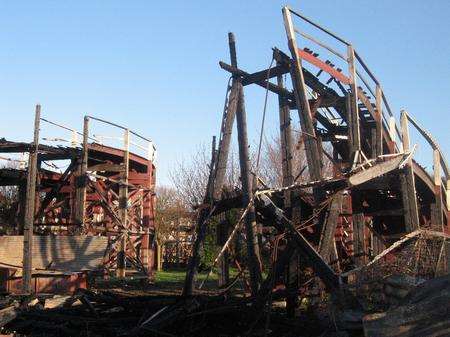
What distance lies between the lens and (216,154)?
1059 cm

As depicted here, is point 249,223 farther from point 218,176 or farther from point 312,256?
point 312,256

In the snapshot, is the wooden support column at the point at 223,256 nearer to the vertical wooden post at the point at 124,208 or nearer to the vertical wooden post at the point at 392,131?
the vertical wooden post at the point at 392,131

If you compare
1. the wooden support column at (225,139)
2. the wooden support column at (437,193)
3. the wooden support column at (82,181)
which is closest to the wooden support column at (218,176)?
the wooden support column at (225,139)

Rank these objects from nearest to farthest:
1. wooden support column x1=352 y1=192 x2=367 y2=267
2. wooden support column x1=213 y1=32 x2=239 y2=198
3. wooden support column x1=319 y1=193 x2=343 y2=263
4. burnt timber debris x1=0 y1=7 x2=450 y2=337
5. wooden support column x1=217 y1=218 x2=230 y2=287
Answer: burnt timber debris x1=0 y1=7 x2=450 y2=337 → wooden support column x1=319 y1=193 x2=343 y2=263 → wooden support column x1=213 y1=32 x2=239 y2=198 → wooden support column x1=217 y1=218 x2=230 y2=287 → wooden support column x1=352 y1=192 x2=367 y2=267

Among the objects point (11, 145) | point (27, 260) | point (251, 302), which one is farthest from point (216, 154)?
point (11, 145)

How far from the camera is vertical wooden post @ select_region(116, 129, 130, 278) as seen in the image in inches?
813

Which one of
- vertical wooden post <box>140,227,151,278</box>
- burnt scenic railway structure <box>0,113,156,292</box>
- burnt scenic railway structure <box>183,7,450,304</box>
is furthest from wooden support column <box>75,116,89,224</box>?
burnt scenic railway structure <box>183,7,450,304</box>

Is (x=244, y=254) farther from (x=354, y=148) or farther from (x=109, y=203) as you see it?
(x=109, y=203)

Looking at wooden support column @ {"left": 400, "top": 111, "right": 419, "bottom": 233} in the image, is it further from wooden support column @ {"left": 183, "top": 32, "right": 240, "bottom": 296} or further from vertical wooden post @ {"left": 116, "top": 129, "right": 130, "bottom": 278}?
vertical wooden post @ {"left": 116, "top": 129, "right": 130, "bottom": 278}

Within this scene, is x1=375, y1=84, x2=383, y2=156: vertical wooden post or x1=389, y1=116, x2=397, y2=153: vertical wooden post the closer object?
x1=375, y1=84, x2=383, y2=156: vertical wooden post

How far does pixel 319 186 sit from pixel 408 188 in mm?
4176

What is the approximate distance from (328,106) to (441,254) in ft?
Result: 14.2

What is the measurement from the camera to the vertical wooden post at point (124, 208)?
20638mm

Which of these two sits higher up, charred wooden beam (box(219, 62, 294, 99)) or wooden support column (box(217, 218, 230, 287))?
charred wooden beam (box(219, 62, 294, 99))
